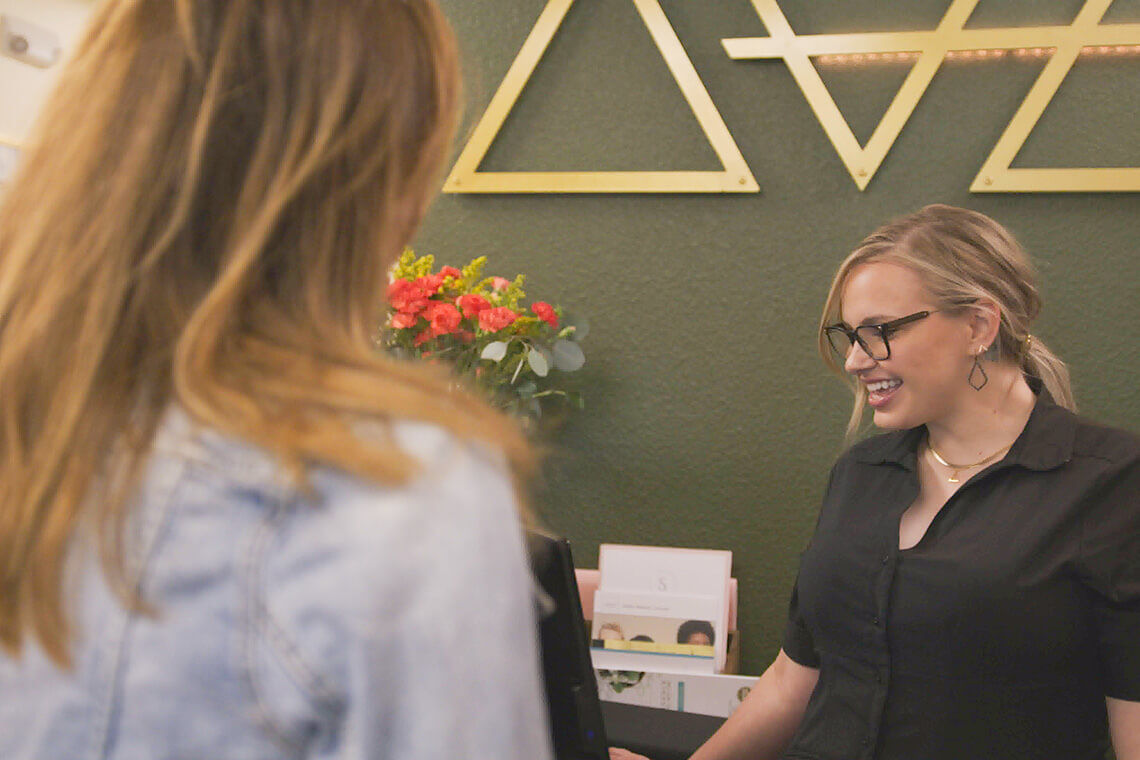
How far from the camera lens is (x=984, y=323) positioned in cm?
205

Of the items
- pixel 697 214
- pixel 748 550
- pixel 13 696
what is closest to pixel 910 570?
pixel 748 550

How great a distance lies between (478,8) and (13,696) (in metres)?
2.88

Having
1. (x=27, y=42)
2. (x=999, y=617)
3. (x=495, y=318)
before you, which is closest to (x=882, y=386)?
(x=999, y=617)

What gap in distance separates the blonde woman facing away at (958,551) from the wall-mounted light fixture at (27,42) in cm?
293

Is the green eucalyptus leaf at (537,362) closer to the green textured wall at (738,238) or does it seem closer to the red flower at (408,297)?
the red flower at (408,297)

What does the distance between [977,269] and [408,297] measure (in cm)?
134

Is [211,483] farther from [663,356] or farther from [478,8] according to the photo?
[478,8]

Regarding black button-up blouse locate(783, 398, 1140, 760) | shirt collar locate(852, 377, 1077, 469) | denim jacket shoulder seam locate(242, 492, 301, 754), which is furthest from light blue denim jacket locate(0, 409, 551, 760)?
shirt collar locate(852, 377, 1077, 469)

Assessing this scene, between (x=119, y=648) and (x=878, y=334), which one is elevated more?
(x=878, y=334)

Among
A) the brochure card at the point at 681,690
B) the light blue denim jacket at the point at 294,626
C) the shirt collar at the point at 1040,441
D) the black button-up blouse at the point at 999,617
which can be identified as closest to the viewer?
the light blue denim jacket at the point at 294,626

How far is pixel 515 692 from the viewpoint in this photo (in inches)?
25.3

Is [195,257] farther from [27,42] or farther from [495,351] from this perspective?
[27,42]

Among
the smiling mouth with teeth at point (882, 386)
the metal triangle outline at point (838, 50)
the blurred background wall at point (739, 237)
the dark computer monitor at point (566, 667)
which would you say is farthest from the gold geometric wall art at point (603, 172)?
the dark computer monitor at point (566, 667)

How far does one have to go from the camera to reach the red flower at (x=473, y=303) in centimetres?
266
